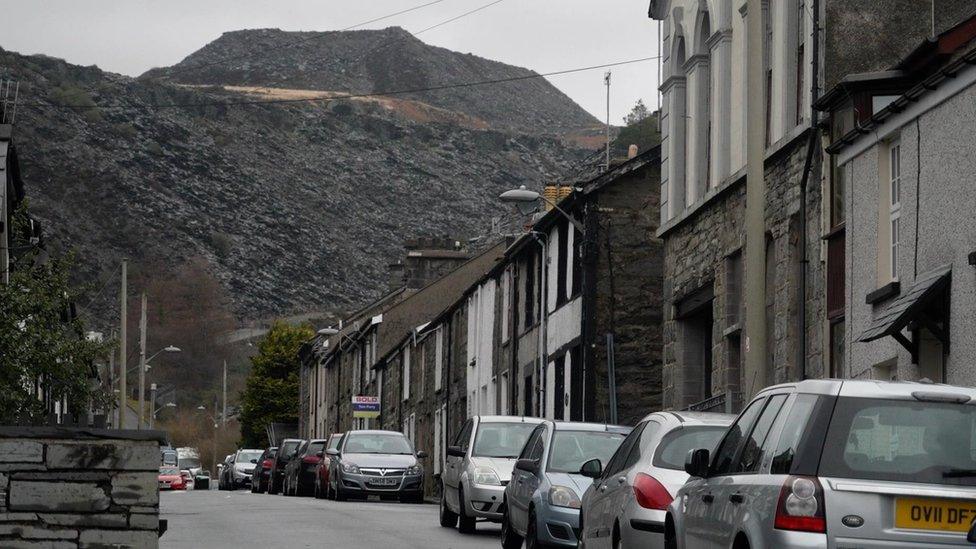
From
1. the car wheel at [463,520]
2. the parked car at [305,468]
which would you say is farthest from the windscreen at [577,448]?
the parked car at [305,468]

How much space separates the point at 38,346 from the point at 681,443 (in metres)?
16.2

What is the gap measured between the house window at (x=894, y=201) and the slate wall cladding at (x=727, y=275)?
238 centimetres

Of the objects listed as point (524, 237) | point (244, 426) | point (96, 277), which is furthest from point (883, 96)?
point (96, 277)

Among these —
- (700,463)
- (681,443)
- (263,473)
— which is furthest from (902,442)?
(263,473)

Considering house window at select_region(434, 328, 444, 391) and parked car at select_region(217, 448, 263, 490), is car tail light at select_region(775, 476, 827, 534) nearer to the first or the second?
house window at select_region(434, 328, 444, 391)

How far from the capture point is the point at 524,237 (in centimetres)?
4072

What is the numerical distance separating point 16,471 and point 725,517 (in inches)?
216

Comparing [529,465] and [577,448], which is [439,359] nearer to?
[577,448]

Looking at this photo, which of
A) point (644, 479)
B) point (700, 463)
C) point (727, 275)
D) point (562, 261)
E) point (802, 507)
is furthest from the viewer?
point (562, 261)

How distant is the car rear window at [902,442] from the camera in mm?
8766

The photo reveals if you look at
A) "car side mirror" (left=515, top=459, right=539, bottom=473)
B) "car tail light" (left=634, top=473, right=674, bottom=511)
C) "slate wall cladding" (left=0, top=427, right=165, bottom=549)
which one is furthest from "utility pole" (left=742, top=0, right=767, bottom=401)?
"slate wall cladding" (left=0, top=427, right=165, bottom=549)

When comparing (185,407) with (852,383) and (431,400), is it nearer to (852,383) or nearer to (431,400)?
(431,400)

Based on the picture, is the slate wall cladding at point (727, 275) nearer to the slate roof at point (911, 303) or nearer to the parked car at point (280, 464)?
the slate roof at point (911, 303)

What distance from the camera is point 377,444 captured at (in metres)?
36.0
